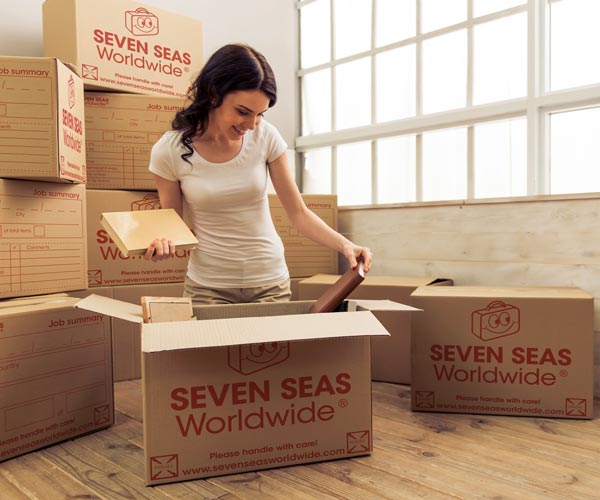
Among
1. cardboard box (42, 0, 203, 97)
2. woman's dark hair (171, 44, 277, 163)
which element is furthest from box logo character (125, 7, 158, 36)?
woman's dark hair (171, 44, 277, 163)

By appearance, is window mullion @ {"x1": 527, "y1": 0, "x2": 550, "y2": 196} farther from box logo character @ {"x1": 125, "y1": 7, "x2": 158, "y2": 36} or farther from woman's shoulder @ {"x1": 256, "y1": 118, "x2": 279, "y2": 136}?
box logo character @ {"x1": 125, "y1": 7, "x2": 158, "y2": 36}

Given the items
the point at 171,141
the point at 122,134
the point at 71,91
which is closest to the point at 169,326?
the point at 171,141

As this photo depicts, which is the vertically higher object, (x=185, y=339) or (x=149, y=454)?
(x=185, y=339)

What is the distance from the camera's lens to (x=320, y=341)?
4.29 ft

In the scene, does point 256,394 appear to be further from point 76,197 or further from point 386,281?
point 386,281

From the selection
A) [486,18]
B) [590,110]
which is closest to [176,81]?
[486,18]

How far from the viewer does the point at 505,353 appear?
5.49 feet

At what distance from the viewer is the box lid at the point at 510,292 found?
1663mm

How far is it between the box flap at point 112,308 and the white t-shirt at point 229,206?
21cm

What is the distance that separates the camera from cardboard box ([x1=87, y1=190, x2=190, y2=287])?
7.02 ft

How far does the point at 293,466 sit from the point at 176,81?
5.33 ft

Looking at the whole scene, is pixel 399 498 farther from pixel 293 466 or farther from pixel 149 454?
pixel 149 454

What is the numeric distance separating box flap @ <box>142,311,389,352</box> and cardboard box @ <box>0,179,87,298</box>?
2.10 ft

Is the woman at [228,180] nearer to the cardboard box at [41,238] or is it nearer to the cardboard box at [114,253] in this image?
the cardboard box at [41,238]
